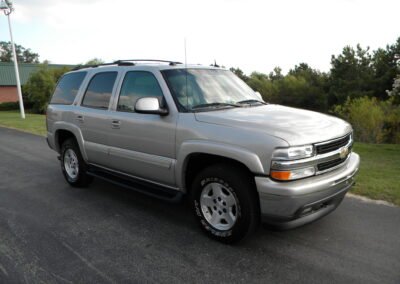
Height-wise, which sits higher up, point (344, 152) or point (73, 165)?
point (344, 152)

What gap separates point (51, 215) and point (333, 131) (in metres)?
3.64

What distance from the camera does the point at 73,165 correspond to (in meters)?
6.05

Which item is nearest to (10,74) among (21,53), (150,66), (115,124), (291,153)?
(115,124)

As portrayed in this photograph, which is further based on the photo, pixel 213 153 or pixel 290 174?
pixel 213 153

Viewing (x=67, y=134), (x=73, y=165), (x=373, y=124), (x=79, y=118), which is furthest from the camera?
(x=373, y=124)

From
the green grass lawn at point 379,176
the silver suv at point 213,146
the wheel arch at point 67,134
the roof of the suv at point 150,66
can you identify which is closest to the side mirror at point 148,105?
the silver suv at point 213,146

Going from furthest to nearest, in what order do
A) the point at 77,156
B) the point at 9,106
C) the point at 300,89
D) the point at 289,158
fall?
1. the point at 300,89
2. the point at 9,106
3. the point at 77,156
4. the point at 289,158

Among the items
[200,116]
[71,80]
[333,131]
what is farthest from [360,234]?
[71,80]

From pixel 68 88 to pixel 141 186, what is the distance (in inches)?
100.0

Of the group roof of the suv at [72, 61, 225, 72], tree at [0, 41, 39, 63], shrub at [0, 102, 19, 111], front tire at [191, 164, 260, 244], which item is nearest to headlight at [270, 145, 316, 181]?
front tire at [191, 164, 260, 244]

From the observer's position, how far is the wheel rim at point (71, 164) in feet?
19.4

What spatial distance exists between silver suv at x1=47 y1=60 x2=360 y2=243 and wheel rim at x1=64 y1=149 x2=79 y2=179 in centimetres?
40

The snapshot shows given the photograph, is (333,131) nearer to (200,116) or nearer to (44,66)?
(200,116)

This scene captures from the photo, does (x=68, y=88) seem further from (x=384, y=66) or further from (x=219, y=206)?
(x=384, y=66)
